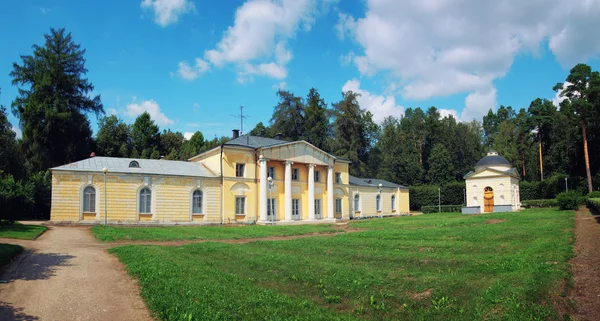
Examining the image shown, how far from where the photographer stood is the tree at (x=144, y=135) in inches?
2435

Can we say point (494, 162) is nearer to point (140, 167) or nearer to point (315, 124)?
point (315, 124)

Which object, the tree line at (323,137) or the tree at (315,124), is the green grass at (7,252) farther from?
the tree at (315,124)

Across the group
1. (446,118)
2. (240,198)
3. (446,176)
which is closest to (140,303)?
(240,198)

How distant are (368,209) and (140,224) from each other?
2652 cm

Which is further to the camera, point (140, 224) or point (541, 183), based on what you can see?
point (541, 183)

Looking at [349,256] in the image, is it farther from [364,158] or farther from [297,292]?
[364,158]

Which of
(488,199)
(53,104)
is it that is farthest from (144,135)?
(488,199)

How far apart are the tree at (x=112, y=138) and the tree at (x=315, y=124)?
27.0 meters

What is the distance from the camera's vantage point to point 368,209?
4888cm

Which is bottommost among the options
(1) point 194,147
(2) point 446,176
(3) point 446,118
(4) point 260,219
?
(4) point 260,219

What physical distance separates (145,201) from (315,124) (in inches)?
1526

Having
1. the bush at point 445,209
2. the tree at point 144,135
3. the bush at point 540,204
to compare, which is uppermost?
the tree at point 144,135

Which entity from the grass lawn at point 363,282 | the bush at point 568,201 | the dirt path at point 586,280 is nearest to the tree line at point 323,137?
the bush at point 568,201

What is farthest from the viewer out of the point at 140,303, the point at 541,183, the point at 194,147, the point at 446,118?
the point at 446,118
